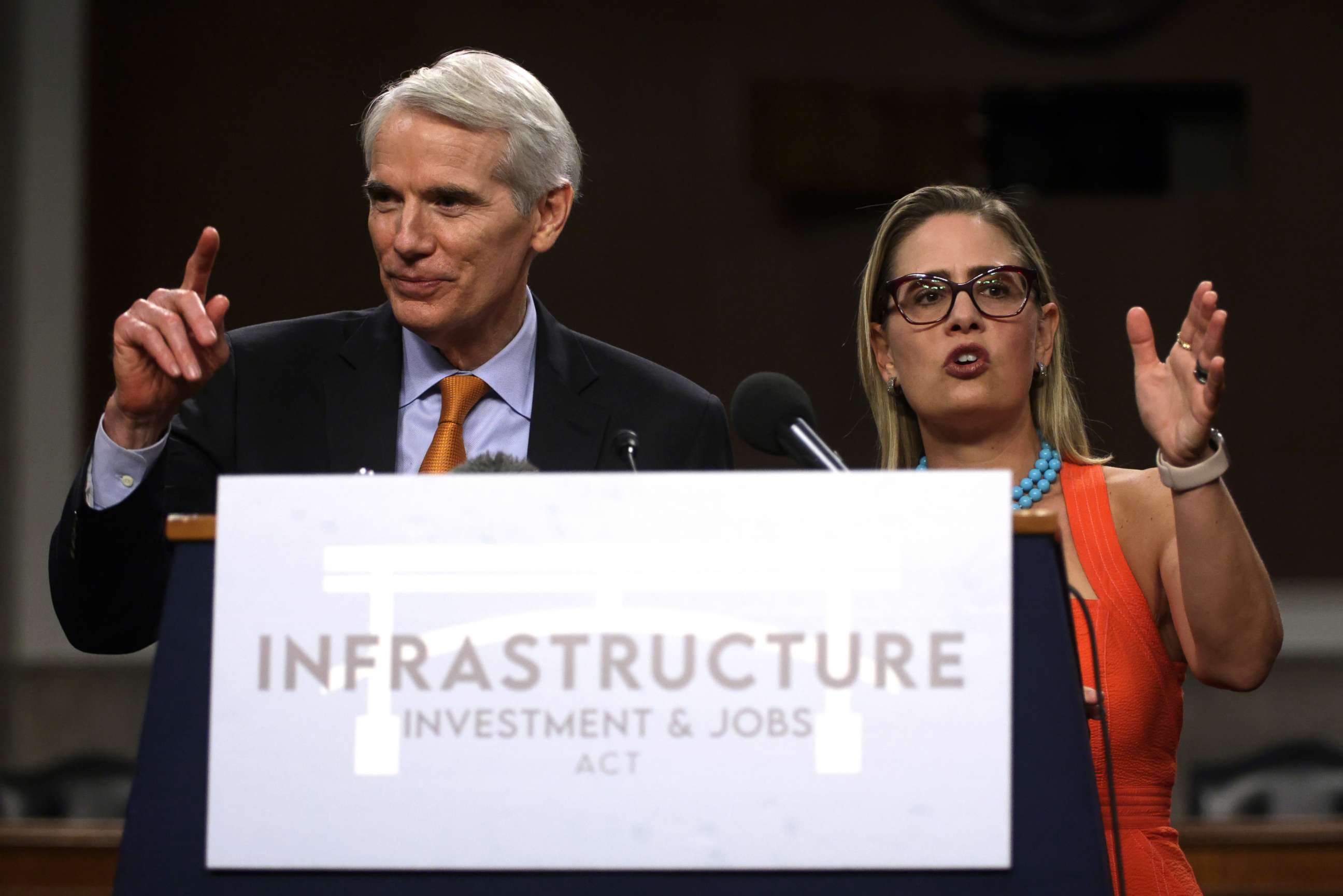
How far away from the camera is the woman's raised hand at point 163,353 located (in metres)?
1.42

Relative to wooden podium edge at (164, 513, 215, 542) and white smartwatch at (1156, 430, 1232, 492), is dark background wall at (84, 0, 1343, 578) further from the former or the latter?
wooden podium edge at (164, 513, 215, 542)

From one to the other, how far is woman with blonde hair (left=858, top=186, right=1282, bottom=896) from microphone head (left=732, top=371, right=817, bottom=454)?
0.36m

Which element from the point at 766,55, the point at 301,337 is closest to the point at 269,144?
the point at 766,55

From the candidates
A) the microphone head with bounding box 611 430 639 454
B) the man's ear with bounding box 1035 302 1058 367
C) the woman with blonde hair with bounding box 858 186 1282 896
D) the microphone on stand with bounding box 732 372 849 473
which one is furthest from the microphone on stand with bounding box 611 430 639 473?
the man's ear with bounding box 1035 302 1058 367

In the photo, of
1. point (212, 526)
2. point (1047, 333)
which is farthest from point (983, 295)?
point (212, 526)

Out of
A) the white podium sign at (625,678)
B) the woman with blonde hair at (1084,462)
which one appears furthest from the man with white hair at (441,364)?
the white podium sign at (625,678)

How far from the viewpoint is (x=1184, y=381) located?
4.75 feet

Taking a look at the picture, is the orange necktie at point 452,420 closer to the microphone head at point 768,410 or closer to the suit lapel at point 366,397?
the suit lapel at point 366,397

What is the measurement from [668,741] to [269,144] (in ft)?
13.9

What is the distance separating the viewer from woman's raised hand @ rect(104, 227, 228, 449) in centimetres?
142

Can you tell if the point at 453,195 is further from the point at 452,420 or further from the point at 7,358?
the point at 7,358

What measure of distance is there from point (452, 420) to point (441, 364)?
5.7 inches

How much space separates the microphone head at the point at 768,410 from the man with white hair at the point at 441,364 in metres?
0.47

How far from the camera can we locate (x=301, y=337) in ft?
6.31
